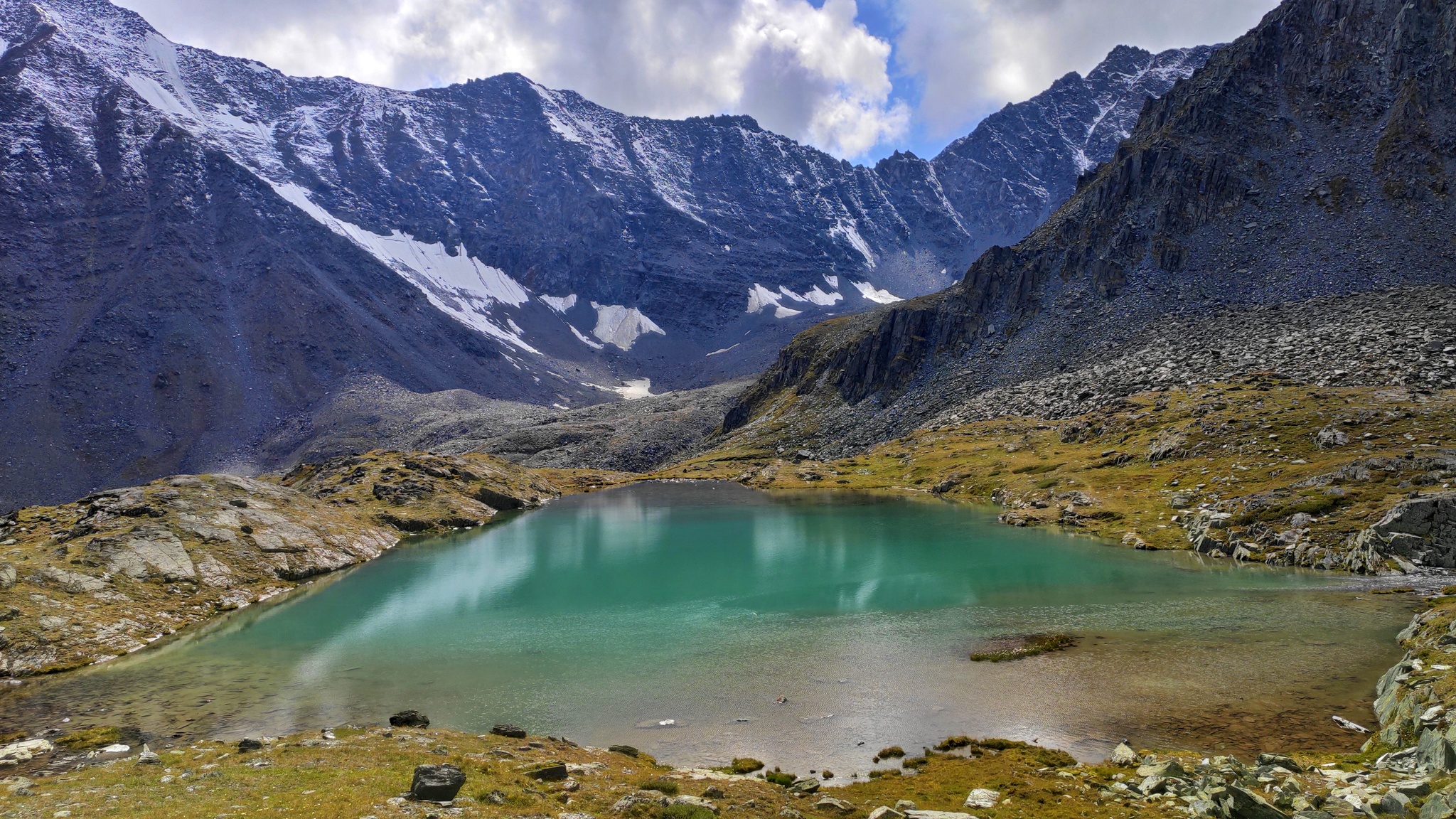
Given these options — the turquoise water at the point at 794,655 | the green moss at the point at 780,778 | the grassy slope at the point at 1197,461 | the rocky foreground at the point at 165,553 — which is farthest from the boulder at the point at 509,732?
the grassy slope at the point at 1197,461

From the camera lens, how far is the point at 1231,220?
476ft

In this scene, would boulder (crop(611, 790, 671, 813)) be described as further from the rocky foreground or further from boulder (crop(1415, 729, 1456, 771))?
the rocky foreground

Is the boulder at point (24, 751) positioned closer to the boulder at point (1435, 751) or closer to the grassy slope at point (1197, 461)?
the boulder at point (1435, 751)

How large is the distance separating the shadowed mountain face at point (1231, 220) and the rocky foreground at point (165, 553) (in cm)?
A: 10644

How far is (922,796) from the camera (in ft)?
77.9

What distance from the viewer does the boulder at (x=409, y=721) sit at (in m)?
32.5

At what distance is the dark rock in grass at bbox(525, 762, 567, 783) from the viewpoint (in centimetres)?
2431

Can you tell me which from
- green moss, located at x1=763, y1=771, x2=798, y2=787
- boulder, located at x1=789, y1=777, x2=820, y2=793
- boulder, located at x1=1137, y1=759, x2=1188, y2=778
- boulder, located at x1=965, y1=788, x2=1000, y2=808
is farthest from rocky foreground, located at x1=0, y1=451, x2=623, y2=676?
boulder, located at x1=1137, y1=759, x2=1188, y2=778

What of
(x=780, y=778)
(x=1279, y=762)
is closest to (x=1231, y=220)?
(x=1279, y=762)

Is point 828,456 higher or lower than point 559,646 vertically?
higher

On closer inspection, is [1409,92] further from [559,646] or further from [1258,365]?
[559,646]

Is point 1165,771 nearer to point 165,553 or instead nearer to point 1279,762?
point 1279,762

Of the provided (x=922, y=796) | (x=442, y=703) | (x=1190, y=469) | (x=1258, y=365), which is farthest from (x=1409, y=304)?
(x=442, y=703)

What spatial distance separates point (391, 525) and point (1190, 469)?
331 ft
